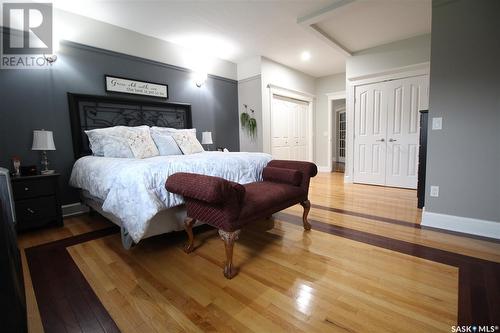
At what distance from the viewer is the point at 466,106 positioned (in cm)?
226

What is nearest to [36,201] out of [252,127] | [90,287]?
[90,287]

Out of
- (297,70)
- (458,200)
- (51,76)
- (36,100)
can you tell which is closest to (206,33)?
(51,76)

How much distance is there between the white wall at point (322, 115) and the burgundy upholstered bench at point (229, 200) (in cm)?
441

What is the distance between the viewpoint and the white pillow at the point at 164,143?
3133 mm

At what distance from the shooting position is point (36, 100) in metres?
2.74

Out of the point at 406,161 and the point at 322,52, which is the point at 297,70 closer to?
the point at 322,52

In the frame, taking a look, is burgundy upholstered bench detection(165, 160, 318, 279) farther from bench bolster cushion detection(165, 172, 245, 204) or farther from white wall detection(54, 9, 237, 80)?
white wall detection(54, 9, 237, 80)

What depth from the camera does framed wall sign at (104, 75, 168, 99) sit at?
3.29m

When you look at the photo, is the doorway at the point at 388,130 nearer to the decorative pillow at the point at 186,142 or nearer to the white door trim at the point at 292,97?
the white door trim at the point at 292,97

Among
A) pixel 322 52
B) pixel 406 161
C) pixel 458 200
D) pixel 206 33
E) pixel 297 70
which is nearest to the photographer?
pixel 458 200

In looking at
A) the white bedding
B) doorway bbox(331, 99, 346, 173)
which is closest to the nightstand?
the white bedding

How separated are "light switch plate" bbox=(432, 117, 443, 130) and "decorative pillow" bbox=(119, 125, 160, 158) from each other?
125 inches

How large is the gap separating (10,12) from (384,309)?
171 inches

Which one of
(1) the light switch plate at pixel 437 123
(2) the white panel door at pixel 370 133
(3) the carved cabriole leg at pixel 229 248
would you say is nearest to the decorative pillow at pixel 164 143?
(3) the carved cabriole leg at pixel 229 248
